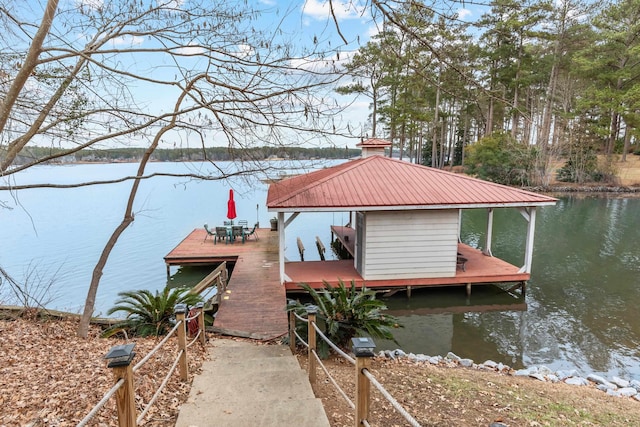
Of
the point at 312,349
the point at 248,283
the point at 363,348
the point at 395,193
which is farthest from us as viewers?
the point at 395,193

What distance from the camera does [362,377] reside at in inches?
91.1

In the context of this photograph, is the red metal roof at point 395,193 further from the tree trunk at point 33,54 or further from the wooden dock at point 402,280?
the tree trunk at point 33,54

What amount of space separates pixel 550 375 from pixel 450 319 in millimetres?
3037

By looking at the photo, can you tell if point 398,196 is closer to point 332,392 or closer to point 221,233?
point 332,392

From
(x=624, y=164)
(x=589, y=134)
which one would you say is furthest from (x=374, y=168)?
(x=624, y=164)

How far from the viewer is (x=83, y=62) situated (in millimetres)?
5008

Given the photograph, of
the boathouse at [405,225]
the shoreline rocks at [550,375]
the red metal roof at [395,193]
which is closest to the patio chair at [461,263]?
the boathouse at [405,225]

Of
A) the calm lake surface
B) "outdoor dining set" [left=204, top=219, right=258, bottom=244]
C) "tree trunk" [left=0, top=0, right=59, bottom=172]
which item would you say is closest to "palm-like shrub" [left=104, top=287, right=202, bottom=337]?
the calm lake surface

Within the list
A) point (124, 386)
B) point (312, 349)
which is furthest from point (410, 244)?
point (124, 386)

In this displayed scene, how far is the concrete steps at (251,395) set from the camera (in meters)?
2.92

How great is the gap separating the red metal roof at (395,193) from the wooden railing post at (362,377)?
6.59 m

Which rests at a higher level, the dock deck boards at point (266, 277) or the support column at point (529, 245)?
the support column at point (529, 245)

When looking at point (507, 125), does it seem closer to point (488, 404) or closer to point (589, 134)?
point (589, 134)

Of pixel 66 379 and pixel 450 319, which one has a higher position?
pixel 66 379
